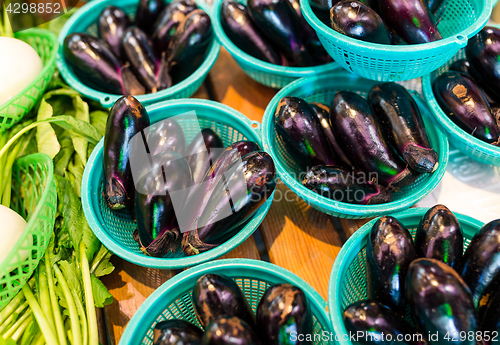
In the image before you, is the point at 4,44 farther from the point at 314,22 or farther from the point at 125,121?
the point at 314,22

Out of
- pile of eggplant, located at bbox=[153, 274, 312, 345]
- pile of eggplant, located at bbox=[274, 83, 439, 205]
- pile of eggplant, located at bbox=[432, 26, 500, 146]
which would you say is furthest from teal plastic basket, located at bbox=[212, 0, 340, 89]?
pile of eggplant, located at bbox=[153, 274, 312, 345]

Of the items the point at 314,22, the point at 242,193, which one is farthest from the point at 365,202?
the point at 314,22

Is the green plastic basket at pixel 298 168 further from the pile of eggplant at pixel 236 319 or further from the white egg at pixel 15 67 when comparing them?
the white egg at pixel 15 67

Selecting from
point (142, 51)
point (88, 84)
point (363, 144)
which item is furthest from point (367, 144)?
point (88, 84)

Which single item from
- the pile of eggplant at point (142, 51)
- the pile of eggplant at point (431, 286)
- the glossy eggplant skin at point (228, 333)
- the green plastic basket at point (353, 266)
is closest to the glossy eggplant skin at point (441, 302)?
the pile of eggplant at point (431, 286)

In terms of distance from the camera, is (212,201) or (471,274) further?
(212,201)

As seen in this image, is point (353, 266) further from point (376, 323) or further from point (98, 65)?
point (98, 65)

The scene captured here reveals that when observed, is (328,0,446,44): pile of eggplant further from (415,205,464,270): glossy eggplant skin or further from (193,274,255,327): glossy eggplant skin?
(193,274,255,327): glossy eggplant skin
